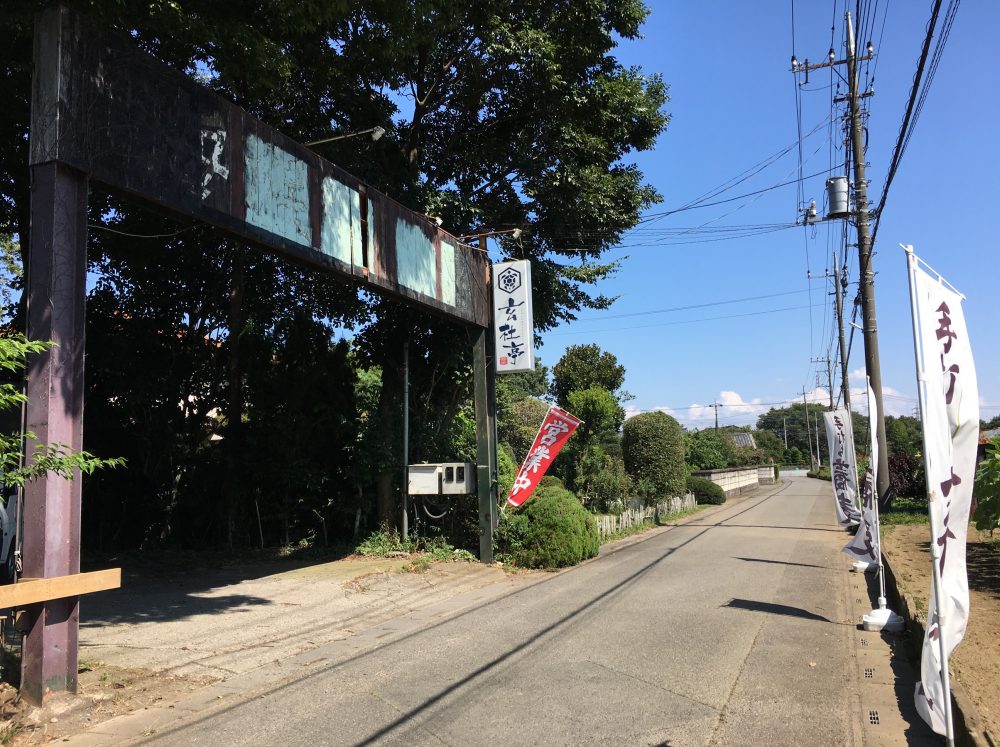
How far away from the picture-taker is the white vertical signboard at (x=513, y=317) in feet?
43.7

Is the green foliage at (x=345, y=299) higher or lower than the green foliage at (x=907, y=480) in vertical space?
higher

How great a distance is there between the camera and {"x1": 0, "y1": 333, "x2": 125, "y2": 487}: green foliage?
15.5 ft

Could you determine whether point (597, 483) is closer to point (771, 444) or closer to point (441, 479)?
point (441, 479)

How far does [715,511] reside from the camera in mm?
28234

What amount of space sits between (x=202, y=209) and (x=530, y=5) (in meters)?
8.73

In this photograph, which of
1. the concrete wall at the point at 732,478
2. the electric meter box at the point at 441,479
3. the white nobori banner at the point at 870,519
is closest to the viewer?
the white nobori banner at the point at 870,519

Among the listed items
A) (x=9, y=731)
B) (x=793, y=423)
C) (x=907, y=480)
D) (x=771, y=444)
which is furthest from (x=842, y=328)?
(x=793, y=423)

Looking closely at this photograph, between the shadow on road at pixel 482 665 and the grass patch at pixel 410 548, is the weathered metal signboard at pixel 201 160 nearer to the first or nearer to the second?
the shadow on road at pixel 482 665

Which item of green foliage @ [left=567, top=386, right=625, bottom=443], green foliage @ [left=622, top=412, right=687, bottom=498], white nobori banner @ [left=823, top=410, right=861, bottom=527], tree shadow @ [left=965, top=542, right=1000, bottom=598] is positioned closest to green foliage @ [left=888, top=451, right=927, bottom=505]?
green foliage @ [left=622, top=412, right=687, bottom=498]

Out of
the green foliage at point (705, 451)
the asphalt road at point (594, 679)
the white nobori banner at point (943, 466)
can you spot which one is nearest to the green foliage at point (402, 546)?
the asphalt road at point (594, 679)

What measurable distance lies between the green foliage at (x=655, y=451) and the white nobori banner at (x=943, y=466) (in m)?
19.9

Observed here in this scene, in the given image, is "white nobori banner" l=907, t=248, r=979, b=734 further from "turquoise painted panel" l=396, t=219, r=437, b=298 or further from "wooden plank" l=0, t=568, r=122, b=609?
"turquoise painted panel" l=396, t=219, r=437, b=298

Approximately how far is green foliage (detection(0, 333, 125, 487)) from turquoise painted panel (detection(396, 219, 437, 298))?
6464 millimetres

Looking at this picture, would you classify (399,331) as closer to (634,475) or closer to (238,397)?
(238,397)
